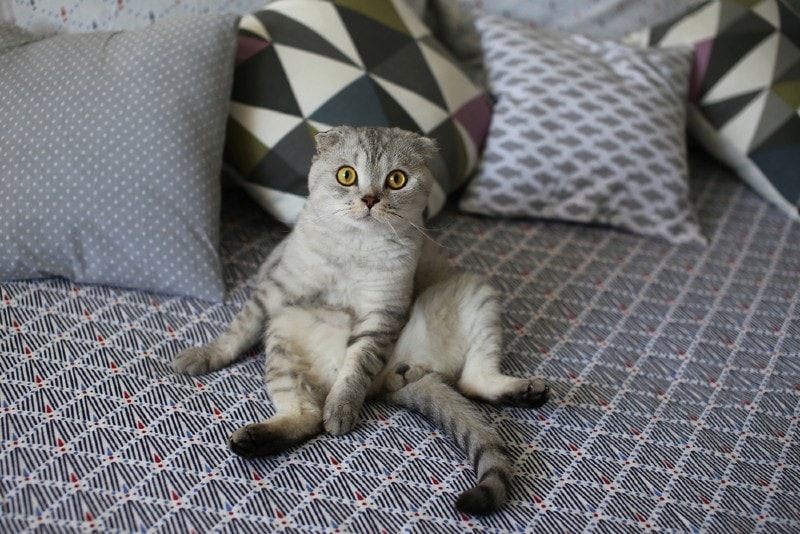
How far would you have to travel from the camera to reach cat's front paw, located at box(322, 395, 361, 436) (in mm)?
1377

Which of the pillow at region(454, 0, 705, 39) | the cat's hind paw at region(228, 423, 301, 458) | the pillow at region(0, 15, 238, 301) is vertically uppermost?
the pillow at region(454, 0, 705, 39)

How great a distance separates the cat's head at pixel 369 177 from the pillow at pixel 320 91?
0.37 meters

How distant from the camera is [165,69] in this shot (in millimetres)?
1708

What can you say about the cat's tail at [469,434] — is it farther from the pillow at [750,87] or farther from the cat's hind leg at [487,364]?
the pillow at [750,87]

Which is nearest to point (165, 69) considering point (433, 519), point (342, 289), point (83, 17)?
point (83, 17)

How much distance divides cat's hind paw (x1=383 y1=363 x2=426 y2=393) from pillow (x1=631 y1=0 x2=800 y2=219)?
1.30 meters

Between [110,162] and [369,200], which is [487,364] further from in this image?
[110,162]

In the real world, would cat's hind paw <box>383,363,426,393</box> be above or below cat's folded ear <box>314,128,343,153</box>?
below

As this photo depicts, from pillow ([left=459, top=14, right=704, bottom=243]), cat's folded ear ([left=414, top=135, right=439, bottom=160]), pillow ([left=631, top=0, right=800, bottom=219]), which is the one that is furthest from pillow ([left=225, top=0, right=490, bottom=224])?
pillow ([left=631, top=0, right=800, bottom=219])

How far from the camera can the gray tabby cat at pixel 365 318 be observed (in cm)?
143

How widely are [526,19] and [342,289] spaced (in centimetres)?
127

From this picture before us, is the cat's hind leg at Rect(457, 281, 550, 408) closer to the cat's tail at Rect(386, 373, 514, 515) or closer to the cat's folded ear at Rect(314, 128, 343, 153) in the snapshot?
the cat's tail at Rect(386, 373, 514, 515)

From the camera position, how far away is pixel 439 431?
55.8 inches

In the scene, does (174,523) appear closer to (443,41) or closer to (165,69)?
(165,69)
